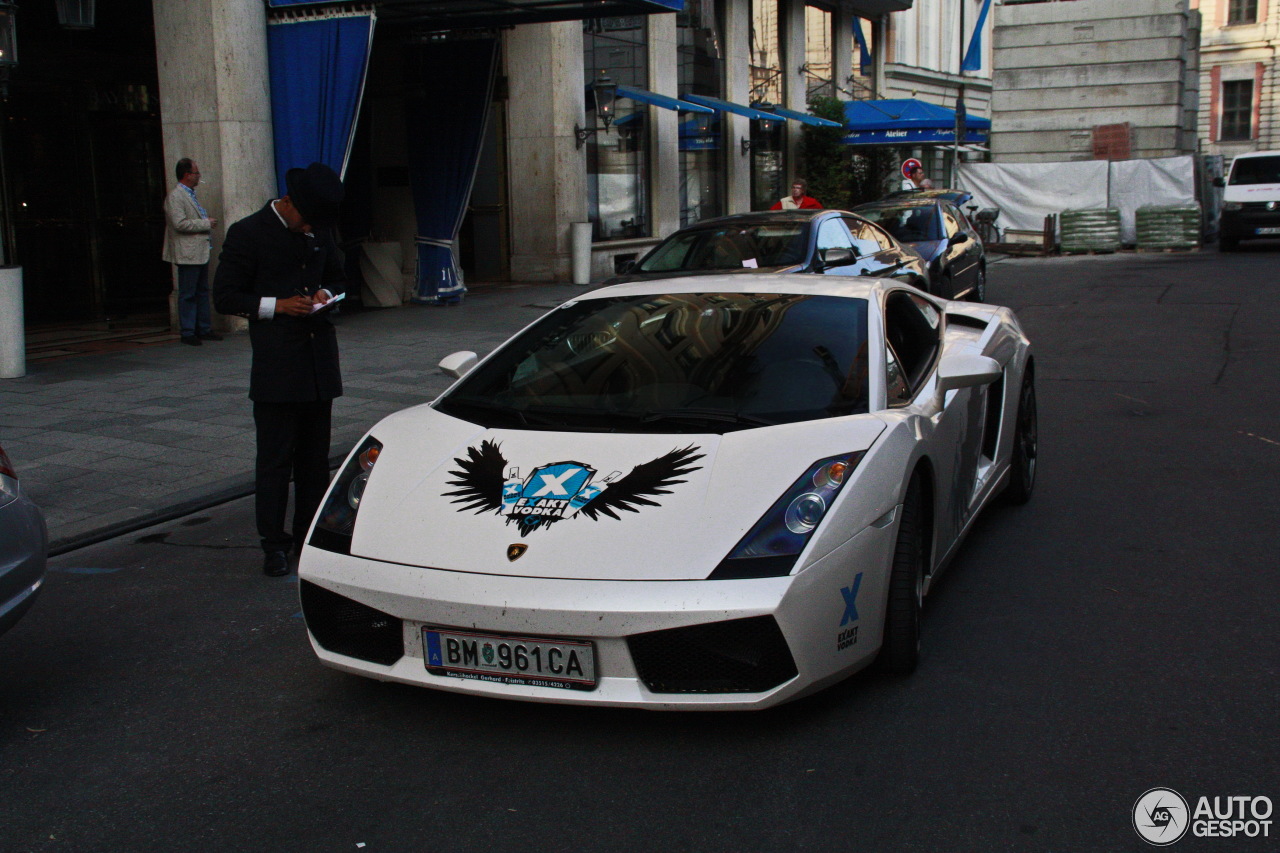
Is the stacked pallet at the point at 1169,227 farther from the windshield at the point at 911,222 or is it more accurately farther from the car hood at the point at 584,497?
the car hood at the point at 584,497

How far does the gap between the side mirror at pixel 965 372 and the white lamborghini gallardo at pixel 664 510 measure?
0.01m

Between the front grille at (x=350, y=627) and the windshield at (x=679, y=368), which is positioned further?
the windshield at (x=679, y=368)

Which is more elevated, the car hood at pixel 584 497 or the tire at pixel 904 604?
the car hood at pixel 584 497

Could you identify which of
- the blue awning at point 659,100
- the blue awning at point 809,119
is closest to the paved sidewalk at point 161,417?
the blue awning at point 659,100

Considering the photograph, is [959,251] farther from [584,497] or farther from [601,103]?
[584,497]

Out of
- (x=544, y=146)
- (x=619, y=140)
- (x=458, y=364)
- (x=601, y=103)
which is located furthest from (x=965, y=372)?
(x=619, y=140)

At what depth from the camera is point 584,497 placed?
3818 millimetres

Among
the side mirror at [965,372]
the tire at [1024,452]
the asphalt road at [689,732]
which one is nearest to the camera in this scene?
the asphalt road at [689,732]

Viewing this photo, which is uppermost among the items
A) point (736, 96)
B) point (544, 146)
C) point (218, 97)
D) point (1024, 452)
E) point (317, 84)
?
point (736, 96)

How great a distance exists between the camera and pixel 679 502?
3.75 m

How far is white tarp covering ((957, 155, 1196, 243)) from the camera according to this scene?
28.5 metres

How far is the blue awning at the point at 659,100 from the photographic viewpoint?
21.3m

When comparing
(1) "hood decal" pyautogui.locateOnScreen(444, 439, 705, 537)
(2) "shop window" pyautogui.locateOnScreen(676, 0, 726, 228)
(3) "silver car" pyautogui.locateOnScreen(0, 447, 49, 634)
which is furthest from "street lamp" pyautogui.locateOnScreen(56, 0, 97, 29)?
(2) "shop window" pyautogui.locateOnScreen(676, 0, 726, 228)

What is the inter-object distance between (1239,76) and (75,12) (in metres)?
58.9
